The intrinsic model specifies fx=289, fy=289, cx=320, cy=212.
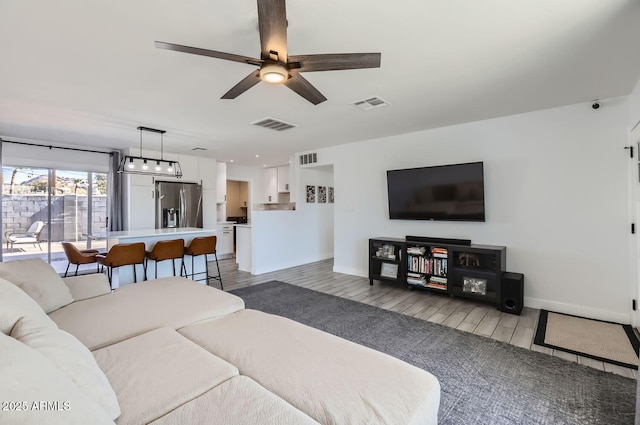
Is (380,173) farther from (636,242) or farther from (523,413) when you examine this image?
A: (523,413)

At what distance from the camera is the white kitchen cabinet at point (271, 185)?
8205 mm

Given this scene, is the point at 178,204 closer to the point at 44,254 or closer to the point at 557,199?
the point at 44,254

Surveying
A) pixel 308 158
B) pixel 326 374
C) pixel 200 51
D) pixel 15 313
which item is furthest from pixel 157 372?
pixel 308 158

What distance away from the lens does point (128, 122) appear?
3969 mm

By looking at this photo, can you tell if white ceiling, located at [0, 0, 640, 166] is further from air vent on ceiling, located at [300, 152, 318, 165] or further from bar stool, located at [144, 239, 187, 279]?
air vent on ceiling, located at [300, 152, 318, 165]

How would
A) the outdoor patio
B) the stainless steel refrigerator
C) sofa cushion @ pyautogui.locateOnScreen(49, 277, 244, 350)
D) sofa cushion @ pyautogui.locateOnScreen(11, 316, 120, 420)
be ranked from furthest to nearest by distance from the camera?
the stainless steel refrigerator < the outdoor patio < sofa cushion @ pyautogui.locateOnScreen(49, 277, 244, 350) < sofa cushion @ pyautogui.locateOnScreen(11, 316, 120, 420)

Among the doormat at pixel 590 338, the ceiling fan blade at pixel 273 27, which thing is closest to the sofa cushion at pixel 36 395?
the ceiling fan blade at pixel 273 27

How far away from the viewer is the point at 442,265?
4133 millimetres

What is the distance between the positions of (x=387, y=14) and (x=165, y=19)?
1.41 meters

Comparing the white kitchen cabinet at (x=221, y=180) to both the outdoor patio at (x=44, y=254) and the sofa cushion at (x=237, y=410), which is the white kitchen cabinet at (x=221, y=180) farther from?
the sofa cushion at (x=237, y=410)

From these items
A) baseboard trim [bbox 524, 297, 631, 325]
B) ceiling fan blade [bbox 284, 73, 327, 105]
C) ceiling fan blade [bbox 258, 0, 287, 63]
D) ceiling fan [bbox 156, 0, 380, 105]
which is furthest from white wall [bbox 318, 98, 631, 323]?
ceiling fan blade [bbox 258, 0, 287, 63]

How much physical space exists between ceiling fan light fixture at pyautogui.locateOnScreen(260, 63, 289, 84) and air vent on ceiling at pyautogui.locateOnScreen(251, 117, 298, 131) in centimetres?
195

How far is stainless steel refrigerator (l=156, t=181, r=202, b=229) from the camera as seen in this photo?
20.0 feet

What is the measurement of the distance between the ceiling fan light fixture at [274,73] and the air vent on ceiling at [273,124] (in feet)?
6.38
